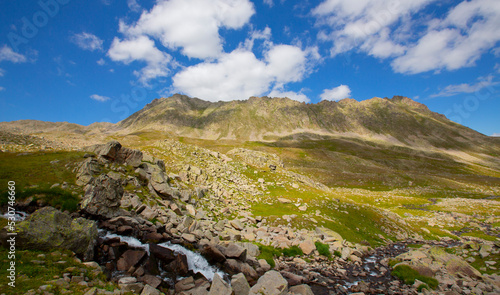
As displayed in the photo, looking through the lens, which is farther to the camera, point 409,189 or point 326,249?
point 409,189

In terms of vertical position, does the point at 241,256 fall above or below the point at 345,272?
above

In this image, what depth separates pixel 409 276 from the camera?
2047 cm

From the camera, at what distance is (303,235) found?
27797 millimetres

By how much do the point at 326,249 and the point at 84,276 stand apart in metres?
22.5

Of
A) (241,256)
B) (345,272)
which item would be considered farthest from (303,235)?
(241,256)

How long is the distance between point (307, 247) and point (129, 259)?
1850 centimetres

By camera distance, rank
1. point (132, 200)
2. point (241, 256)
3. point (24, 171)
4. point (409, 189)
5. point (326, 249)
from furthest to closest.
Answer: point (409, 189)
point (326, 249)
point (132, 200)
point (24, 171)
point (241, 256)

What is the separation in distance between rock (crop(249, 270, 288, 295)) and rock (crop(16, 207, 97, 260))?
35.1ft

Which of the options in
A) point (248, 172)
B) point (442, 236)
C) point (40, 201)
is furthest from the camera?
point (248, 172)

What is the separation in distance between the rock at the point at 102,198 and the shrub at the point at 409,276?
27717 millimetres

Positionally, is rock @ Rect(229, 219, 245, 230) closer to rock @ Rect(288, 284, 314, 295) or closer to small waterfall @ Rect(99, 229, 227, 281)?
small waterfall @ Rect(99, 229, 227, 281)

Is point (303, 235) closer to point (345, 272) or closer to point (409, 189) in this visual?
point (345, 272)

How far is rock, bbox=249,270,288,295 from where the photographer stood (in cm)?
1358

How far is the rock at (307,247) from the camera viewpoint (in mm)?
23641
